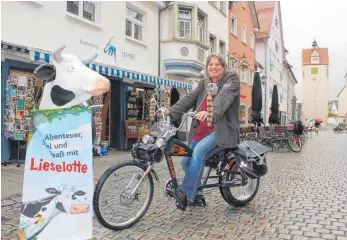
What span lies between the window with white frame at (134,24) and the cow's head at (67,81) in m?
9.97

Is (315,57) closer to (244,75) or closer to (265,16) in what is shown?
(265,16)

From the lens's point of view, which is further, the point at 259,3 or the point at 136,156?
the point at 259,3

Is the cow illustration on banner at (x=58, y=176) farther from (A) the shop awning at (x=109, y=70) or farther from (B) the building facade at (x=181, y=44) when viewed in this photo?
(B) the building facade at (x=181, y=44)

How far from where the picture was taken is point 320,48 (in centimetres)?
9988

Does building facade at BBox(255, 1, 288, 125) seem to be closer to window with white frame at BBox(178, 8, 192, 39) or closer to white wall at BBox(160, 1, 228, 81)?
window with white frame at BBox(178, 8, 192, 39)

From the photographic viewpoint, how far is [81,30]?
10.3m

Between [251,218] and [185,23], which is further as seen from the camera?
[185,23]

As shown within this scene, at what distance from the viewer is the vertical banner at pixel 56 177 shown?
260 centimetres

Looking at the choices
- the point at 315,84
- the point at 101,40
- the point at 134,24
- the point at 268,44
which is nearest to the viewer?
the point at 101,40

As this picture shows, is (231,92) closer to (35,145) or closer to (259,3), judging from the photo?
(35,145)

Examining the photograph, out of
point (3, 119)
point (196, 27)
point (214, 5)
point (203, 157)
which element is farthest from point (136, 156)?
point (214, 5)

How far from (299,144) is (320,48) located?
95500 millimetres

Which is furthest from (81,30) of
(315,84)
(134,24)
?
(315,84)

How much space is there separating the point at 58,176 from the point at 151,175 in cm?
140
